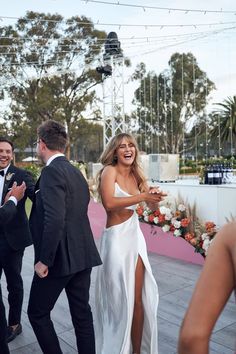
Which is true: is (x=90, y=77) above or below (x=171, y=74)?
above

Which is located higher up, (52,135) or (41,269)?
(52,135)

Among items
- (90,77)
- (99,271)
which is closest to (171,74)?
(90,77)

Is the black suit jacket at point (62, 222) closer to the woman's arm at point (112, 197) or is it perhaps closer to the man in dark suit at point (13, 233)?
the woman's arm at point (112, 197)

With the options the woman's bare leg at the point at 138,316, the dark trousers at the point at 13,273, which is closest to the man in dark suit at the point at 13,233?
the dark trousers at the point at 13,273

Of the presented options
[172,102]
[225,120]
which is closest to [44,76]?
[172,102]

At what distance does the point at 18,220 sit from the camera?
107 inches

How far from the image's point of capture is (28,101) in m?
24.9

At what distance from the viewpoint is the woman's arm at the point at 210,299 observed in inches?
30.5

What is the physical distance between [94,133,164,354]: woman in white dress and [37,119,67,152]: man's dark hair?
43cm

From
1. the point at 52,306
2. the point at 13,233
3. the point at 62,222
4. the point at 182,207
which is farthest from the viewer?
the point at 182,207

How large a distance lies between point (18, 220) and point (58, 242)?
0.83 meters

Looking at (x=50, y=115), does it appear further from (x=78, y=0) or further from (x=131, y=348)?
(x=131, y=348)

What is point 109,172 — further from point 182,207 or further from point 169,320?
point 182,207

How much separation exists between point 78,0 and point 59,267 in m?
7.80
